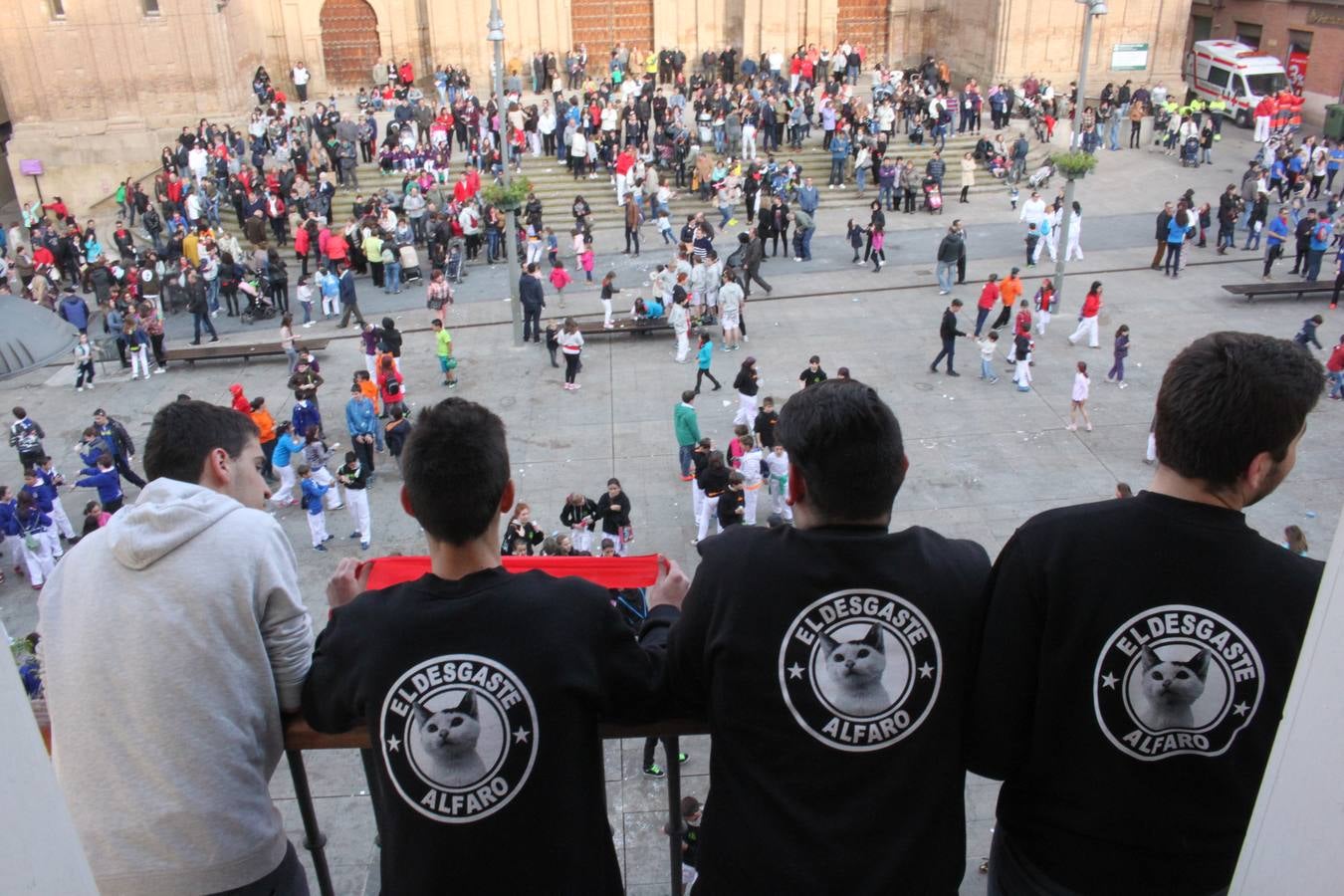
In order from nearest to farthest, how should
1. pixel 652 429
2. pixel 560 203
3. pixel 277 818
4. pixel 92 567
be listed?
1. pixel 92 567
2. pixel 277 818
3. pixel 652 429
4. pixel 560 203

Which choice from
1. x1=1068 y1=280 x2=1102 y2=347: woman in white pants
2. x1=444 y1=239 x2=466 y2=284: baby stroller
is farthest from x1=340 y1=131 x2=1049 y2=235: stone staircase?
x1=1068 y1=280 x2=1102 y2=347: woman in white pants

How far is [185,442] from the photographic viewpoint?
2.91 m

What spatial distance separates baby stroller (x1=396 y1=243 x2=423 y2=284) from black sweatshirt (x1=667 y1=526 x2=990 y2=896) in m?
23.9

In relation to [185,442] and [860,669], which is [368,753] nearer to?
[185,442]

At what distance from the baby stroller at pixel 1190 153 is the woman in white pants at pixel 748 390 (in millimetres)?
21746

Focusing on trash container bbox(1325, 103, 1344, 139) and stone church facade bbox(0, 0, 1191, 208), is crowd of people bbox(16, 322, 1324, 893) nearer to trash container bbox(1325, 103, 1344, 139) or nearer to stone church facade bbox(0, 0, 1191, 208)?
stone church facade bbox(0, 0, 1191, 208)

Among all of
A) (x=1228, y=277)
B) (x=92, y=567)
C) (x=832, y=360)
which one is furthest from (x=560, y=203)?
(x=92, y=567)

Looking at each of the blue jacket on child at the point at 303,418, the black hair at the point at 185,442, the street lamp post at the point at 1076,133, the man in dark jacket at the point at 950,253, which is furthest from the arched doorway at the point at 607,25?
the black hair at the point at 185,442

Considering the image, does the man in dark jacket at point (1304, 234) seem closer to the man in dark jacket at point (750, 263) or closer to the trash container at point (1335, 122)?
the man in dark jacket at point (750, 263)

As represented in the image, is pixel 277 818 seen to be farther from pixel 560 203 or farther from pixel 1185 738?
pixel 560 203

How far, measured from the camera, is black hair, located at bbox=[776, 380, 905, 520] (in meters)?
2.54

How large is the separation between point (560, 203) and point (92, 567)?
28.3m

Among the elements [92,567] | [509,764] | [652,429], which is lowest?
[652,429]

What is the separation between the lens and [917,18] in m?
40.6
